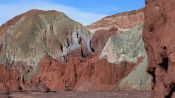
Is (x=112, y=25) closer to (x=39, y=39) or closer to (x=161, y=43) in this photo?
(x=39, y=39)

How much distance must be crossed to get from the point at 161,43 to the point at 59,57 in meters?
103

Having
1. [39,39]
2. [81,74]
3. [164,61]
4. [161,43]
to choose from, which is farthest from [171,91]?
[39,39]

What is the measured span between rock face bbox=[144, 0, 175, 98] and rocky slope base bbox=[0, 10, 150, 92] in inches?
2059

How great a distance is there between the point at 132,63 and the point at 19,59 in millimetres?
38506

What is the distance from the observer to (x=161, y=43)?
34.2 ft

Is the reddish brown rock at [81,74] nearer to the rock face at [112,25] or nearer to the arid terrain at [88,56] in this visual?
the arid terrain at [88,56]

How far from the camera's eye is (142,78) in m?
66.2

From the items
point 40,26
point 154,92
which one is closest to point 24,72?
point 40,26

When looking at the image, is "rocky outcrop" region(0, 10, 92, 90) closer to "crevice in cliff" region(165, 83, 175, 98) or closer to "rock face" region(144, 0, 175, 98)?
"rock face" region(144, 0, 175, 98)

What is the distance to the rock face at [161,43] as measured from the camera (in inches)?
399

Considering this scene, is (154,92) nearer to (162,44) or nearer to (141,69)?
(162,44)

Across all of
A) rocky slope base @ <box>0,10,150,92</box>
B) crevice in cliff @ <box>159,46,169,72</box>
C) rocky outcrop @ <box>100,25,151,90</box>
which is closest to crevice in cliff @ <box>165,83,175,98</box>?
crevice in cliff @ <box>159,46,169,72</box>

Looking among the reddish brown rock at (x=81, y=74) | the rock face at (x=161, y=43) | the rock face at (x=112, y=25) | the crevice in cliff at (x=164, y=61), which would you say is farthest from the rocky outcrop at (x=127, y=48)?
the crevice in cliff at (x=164, y=61)

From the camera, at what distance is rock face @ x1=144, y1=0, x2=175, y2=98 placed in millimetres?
10141
